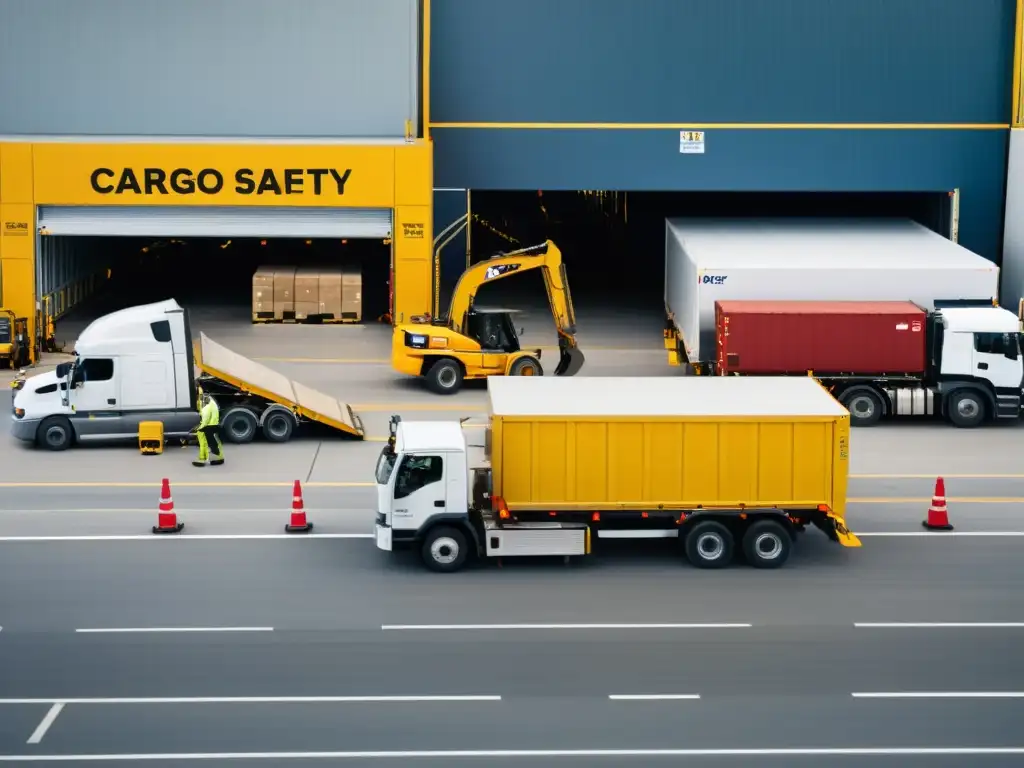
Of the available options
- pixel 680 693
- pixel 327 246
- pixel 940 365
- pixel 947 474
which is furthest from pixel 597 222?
pixel 680 693

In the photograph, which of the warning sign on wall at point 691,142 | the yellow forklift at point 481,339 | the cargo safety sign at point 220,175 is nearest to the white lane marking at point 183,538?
the yellow forklift at point 481,339

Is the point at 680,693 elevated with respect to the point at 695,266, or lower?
lower

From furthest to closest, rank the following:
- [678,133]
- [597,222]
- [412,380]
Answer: [597,222]
[678,133]
[412,380]

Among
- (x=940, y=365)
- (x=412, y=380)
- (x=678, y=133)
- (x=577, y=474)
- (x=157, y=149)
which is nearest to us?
(x=577, y=474)

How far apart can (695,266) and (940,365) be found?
16.9 feet

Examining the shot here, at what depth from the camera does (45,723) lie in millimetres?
16922

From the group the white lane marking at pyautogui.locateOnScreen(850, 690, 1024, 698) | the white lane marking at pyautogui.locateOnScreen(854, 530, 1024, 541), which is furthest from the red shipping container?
the white lane marking at pyautogui.locateOnScreen(850, 690, 1024, 698)

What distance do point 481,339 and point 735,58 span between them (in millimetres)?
11268

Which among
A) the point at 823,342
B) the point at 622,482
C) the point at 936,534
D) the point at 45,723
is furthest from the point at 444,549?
the point at 823,342

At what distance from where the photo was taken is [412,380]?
1396 inches

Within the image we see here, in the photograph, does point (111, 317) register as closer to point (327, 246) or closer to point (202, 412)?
point (202, 412)

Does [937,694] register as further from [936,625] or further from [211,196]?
[211,196]

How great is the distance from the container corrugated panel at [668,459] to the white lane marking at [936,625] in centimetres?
234

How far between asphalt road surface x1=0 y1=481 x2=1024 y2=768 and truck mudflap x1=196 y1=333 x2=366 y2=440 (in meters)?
4.76
